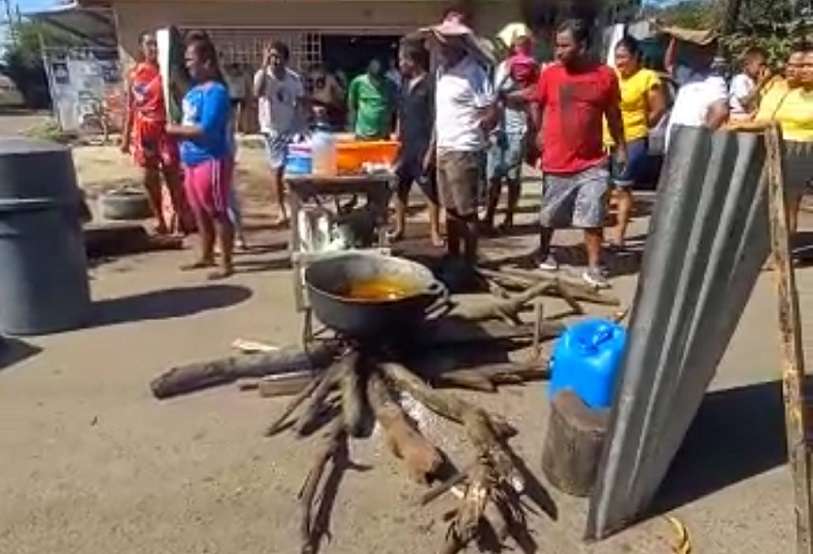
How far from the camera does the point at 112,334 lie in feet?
19.9

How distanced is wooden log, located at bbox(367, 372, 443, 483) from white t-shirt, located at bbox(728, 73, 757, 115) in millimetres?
5413

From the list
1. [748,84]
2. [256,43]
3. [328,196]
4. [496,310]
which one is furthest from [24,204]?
[256,43]

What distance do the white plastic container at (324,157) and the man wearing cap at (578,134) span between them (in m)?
1.67

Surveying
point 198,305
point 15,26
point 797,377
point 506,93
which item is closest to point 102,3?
point 506,93

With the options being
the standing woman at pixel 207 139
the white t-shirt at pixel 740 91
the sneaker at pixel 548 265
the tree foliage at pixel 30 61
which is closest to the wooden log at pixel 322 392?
the standing woman at pixel 207 139

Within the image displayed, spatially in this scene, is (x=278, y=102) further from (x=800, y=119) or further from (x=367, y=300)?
(x=800, y=119)

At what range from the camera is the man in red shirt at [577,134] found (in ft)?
21.6

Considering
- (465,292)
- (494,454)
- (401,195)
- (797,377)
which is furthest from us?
(401,195)

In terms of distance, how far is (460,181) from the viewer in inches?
278

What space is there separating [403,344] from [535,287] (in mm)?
1689

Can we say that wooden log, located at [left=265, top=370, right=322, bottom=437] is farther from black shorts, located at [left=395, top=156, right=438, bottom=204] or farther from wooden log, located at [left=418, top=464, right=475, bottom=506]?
black shorts, located at [left=395, top=156, right=438, bottom=204]

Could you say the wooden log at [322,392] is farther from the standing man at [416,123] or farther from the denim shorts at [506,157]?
the denim shorts at [506,157]

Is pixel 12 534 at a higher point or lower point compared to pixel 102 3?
lower

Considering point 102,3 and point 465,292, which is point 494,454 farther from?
point 102,3
